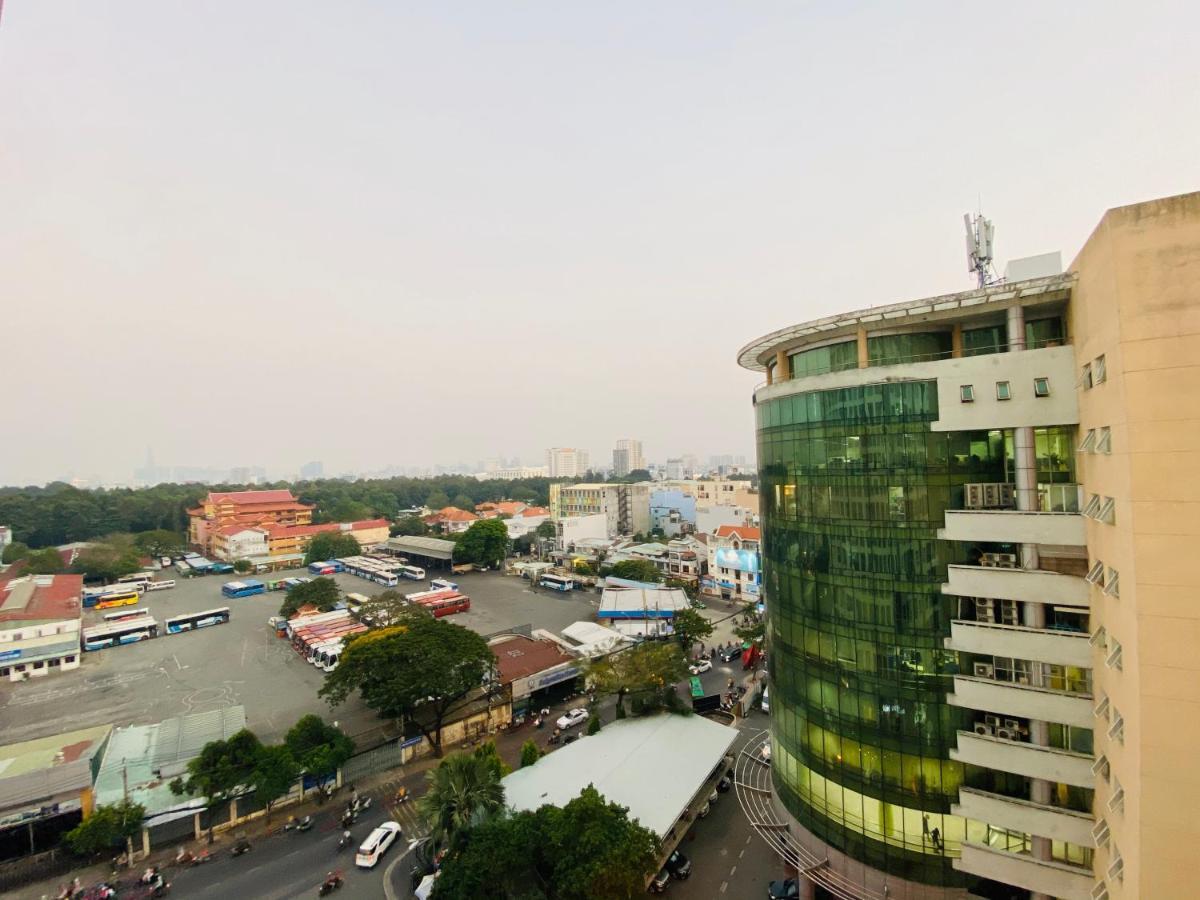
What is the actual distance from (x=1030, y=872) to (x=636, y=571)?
42.5 meters

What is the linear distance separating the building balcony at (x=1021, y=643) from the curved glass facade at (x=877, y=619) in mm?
459

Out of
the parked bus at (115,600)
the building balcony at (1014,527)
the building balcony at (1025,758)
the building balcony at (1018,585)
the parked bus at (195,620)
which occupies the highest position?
the building balcony at (1014,527)

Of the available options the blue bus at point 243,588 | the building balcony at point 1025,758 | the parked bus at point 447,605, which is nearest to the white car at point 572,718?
the building balcony at point 1025,758

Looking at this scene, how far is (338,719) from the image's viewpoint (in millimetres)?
29203

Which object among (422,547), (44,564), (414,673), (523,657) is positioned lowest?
(523,657)

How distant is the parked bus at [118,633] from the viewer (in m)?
43.9

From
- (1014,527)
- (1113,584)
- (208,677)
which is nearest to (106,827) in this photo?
(208,677)

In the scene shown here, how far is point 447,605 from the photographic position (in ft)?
166

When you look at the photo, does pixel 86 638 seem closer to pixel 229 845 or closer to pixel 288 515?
pixel 229 845

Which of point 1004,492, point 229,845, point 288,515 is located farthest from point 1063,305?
point 288,515

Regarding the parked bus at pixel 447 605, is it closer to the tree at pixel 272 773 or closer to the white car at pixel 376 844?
the tree at pixel 272 773

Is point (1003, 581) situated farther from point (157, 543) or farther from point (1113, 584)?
point (157, 543)

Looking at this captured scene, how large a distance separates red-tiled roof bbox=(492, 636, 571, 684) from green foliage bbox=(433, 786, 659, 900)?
14.1m

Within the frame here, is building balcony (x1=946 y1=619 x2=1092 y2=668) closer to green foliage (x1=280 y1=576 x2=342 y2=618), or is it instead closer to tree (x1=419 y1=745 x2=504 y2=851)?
tree (x1=419 y1=745 x2=504 y2=851)
